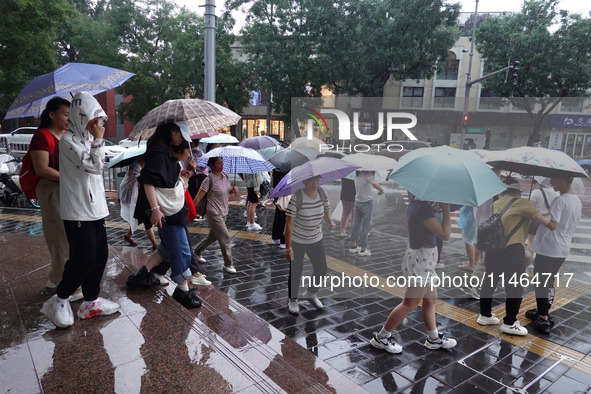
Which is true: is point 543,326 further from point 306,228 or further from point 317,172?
point 317,172

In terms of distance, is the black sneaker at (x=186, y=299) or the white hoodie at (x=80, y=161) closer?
the white hoodie at (x=80, y=161)

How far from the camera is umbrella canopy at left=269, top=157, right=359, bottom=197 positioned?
153 inches

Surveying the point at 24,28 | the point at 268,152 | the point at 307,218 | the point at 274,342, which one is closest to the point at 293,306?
the point at 274,342

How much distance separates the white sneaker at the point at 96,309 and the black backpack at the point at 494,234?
373 cm

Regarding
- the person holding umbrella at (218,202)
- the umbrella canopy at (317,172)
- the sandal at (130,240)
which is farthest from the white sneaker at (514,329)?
the sandal at (130,240)

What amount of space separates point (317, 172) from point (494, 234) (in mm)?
1924

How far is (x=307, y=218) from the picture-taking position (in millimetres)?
4258

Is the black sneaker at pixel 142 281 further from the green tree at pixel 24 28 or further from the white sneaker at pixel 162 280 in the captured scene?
the green tree at pixel 24 28

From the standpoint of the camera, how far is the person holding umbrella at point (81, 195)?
3.28 meters

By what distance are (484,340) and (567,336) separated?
981 millimetres

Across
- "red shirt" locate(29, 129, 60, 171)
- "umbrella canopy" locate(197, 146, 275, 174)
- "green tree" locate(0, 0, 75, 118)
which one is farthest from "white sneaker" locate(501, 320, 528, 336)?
"green tree" locate(0, 0, 75, 118)

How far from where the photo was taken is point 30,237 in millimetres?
6691

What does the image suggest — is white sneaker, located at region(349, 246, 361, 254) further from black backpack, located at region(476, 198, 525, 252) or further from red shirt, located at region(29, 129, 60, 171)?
red shirt, located at region(29, 129, 60, 171)

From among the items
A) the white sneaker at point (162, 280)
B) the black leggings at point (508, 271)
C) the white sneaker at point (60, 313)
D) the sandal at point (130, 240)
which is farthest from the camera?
the sandal at point (130, 240)
